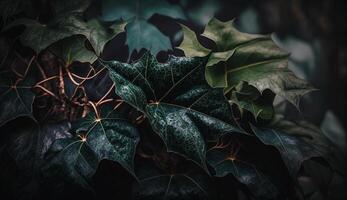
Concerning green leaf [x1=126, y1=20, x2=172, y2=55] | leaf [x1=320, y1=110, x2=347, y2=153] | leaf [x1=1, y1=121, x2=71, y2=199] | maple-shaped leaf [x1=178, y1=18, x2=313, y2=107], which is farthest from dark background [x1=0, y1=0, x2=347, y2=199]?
leaf [x1=1, y1=121, x2=71, y2=199]

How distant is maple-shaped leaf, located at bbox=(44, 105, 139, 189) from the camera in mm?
663

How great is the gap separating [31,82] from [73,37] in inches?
5.8

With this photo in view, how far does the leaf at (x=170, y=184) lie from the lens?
2.41ft

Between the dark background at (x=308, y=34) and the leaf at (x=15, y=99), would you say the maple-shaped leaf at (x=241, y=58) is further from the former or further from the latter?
the leaf at (x=15, y=99)

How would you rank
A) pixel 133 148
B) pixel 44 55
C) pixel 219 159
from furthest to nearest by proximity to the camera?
1. pixel 44 55
2. pixel 219 159
3. pixel 133 148

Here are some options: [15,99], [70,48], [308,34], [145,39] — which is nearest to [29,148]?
[15,99]

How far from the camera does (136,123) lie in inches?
30.0

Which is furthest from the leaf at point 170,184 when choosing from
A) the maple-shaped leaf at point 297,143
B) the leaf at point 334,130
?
the leaf at point 334,130

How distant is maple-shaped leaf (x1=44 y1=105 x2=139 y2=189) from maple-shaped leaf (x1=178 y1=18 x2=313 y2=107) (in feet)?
0.83

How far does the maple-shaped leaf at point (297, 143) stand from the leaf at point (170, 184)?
17 cm

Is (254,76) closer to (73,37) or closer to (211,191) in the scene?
(211,191)

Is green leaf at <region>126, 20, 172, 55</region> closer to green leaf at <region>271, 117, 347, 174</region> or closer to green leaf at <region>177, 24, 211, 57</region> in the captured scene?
green leaf at <region>177, 24, 211, 57</region>

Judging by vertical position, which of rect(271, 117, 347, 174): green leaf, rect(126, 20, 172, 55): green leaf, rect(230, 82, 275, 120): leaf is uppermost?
rect(126, 20, 172, 55): green leaf

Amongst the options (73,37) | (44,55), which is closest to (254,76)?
(73,37)
